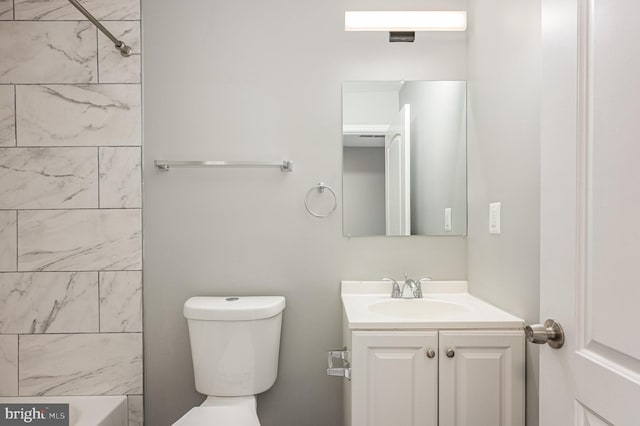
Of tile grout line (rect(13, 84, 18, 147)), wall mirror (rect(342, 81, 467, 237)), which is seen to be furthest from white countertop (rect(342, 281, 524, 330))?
tile grout line (rect(13, 84, 18, 147))

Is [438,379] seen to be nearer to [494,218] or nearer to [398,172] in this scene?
[494,218]

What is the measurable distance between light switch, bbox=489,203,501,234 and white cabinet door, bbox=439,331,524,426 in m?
0.40

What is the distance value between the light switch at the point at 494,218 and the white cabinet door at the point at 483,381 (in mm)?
404

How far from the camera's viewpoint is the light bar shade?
5.68 feet

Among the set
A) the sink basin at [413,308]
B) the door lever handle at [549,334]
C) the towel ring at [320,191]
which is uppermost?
the towel ring at [320,191]

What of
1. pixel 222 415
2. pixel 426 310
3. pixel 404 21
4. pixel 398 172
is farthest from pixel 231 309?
pixel 404 21

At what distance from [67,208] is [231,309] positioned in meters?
0.91

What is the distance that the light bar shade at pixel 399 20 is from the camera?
1.73 m

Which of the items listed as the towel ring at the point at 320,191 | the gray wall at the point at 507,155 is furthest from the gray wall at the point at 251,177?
the gray wall at the point at 507,155

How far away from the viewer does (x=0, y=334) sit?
1.79 m

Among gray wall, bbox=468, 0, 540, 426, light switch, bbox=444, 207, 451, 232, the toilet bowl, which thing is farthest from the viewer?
light switch, bbox=444, 207, 451, 232

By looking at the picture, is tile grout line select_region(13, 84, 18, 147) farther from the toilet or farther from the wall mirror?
the wall mirror

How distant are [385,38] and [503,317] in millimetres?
1316

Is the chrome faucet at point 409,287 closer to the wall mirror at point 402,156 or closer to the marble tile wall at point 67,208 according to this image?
the wall mirror at point 402,156
